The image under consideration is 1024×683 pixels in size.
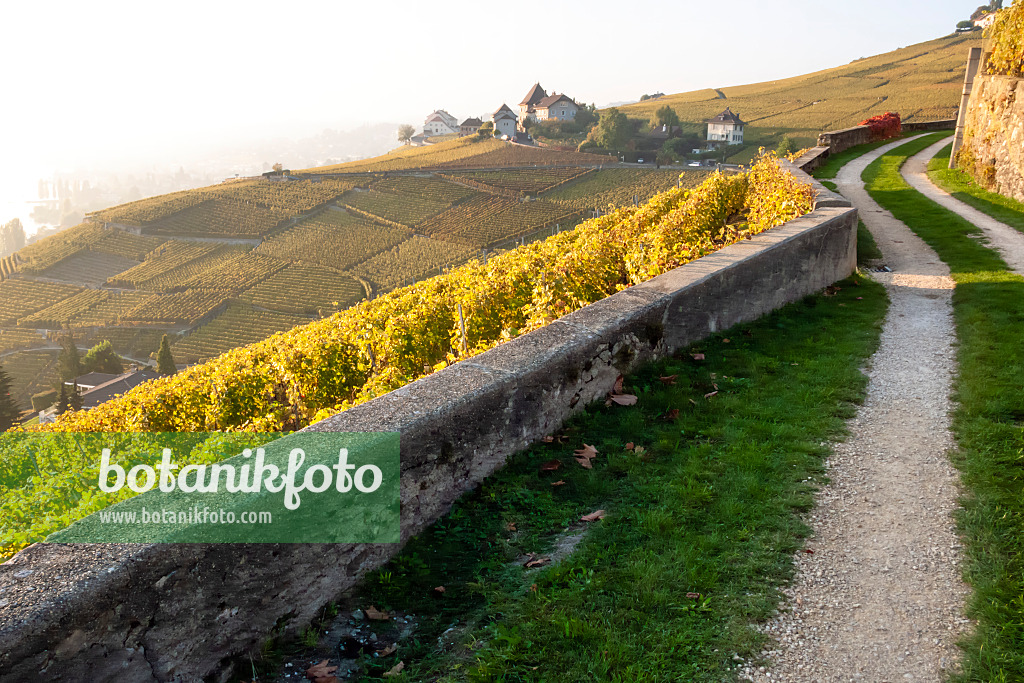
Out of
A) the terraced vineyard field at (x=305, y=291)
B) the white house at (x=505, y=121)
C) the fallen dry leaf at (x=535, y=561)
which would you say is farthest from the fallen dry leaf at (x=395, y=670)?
the white house at (x=505, y=121)

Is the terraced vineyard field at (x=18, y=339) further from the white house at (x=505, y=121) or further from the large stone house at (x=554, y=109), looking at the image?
the large stone house at (x=554, y=109)

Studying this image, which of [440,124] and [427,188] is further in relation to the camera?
[440,124]

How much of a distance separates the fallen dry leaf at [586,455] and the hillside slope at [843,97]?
3892 inches

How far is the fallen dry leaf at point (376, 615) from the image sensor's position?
2.99 meters

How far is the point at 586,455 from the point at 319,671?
213 cm

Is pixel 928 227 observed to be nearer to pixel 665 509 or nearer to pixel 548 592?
pixel 665 509

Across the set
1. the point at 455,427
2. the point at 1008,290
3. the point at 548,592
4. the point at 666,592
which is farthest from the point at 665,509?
the point at 1008,290

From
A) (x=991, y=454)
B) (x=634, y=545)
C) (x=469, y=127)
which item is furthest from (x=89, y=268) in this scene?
(x=991, y=454)

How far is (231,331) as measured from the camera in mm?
67312

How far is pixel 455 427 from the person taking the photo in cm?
366

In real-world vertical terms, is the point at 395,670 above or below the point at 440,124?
below

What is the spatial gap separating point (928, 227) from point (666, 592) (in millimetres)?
11805

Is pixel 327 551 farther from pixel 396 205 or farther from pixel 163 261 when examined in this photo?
pixel 163 261

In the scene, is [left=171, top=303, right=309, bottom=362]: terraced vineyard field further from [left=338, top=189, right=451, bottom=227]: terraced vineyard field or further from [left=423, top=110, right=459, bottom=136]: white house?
[left=423, top=110, right=459, bottom=136]: white house
